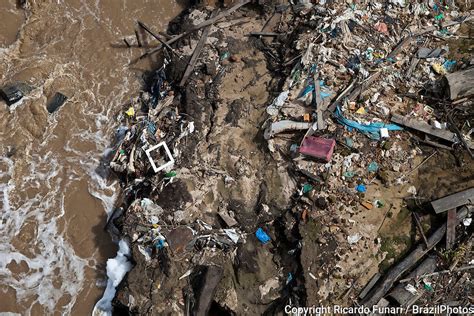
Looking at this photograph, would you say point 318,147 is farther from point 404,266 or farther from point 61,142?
point 61,142

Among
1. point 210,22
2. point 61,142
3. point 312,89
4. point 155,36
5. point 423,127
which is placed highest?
point 155,36

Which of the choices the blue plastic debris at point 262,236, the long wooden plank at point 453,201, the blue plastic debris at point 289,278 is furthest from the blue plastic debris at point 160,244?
the long wooden plank at point 453,201

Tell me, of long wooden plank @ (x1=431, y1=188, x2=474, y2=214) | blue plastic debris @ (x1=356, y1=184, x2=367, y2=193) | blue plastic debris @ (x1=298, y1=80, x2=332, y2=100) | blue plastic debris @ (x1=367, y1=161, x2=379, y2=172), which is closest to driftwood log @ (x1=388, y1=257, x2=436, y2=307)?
long wooden plank @ (x1=431, y1=188, x2=474, y2=214)

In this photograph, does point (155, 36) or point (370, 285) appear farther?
point (155, 36)

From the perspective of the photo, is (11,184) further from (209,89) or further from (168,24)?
(168,24)

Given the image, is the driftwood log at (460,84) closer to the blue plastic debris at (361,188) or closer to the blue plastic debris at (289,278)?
the blue plastic debris at (361,188)

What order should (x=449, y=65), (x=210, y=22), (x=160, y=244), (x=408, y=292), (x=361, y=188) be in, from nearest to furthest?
1. (x=408, y=292)
2. (x=361, y=188)
3. (x=160, y=244)
4. (x=449, y=65)
5. (x=210, y=22)

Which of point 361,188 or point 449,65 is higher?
point 449,65

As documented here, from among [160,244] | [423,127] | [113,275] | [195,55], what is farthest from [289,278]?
[195,55]
